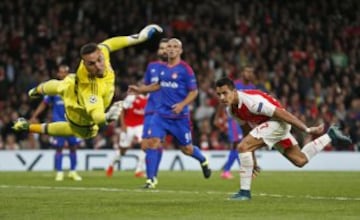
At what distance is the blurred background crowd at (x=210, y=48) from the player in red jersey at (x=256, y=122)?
43.7 ft

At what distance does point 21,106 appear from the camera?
28.1 metres

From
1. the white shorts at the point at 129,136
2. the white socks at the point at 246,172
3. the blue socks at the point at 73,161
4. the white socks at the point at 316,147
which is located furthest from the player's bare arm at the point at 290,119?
the white shorts at the point at 129,136

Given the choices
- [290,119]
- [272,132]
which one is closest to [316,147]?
[272,132]

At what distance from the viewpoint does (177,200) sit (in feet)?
46.1

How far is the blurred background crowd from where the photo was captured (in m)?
29.1

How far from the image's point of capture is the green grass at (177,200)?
38.5 feet

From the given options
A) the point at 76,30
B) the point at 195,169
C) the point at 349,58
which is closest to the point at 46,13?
the point at 76,30

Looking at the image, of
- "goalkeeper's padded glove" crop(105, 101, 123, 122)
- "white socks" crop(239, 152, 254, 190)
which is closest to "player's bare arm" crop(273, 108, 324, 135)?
"white socks" crop(239, 152, 254, 190)

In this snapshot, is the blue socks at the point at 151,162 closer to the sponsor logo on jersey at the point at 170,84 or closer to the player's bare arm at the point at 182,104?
the player's bare arm at the point at 182,104

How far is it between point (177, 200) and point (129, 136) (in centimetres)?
1054

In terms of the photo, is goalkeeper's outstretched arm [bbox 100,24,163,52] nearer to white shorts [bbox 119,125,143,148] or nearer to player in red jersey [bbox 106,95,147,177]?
white shorts [bbox 119,125,143,148]

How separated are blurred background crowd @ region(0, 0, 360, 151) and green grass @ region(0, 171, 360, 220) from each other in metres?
9.12

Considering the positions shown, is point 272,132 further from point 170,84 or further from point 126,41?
point 170,84

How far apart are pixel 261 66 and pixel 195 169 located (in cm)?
482
